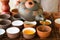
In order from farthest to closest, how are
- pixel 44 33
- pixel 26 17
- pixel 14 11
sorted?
pixel 14 11, pixel 26 17, pixel 44 33

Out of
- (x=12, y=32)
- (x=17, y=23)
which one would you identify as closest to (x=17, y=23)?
(x=17, y=23)

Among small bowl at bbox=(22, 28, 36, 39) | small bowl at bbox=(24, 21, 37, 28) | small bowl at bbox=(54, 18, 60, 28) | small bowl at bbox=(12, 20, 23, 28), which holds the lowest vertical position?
small bowl at bbox=(22, 28, 36, 39)

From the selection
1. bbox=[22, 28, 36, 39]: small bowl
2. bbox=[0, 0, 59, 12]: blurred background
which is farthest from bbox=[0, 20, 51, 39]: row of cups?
bbox=[0, 0, 59, 12]: blurred background

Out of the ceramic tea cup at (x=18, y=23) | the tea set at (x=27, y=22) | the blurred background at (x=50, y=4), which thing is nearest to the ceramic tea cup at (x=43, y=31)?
the tea set at (x=27, y=22)

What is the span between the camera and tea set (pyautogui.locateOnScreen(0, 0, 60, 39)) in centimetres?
91

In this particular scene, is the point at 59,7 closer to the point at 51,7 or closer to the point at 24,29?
the point at 51,7

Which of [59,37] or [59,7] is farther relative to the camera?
[59,7]

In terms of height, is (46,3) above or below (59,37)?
above

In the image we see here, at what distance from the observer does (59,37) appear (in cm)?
93

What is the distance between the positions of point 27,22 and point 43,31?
14cm

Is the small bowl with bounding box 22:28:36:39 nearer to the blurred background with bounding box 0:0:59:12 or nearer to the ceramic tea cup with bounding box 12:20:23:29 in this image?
the ceramic tea cup with bounding box 12:20:23:29

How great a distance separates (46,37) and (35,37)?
7 cm

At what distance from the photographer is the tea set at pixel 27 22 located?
0.91m

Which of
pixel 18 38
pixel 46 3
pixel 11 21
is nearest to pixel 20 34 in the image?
pixel 18 38
